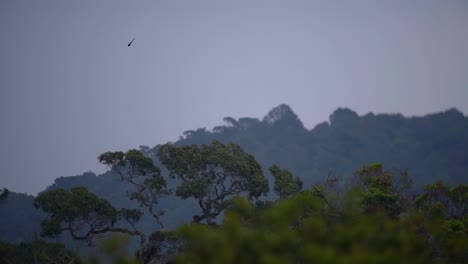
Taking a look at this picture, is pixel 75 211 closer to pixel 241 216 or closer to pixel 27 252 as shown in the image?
pixel 27 252

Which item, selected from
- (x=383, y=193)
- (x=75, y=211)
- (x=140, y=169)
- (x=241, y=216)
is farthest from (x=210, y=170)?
(x=241, y=216)

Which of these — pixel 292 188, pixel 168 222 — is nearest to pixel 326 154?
pixel 168 222

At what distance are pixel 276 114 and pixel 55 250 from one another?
285 feet

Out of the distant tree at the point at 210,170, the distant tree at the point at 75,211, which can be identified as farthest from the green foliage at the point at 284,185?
the distant tree at the point at 75,211

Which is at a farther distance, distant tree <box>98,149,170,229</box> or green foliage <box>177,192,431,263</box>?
distant tree <box>98,149,170,229</box>

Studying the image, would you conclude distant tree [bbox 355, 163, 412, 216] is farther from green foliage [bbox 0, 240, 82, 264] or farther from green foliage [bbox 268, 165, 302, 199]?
green foliage [bbox 0, 240, 82, 264]

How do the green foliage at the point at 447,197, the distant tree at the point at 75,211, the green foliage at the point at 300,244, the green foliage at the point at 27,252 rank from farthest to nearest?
the green foliage at the point at 447,197 < the green foliage at the point at 27,252 < the distant tree at the point at 75,211 < the green foliage at the point at 300,244

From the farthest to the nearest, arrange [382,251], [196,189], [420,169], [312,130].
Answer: [312,130]
[420,169]
[196,189]
[382,251]

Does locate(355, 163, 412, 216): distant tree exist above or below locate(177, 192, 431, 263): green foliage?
above

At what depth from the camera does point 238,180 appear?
26.2 m

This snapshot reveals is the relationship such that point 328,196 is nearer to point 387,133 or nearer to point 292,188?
point 292,188

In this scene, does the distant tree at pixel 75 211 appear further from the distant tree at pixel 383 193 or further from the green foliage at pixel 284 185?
the distant tree at pixel 383 193

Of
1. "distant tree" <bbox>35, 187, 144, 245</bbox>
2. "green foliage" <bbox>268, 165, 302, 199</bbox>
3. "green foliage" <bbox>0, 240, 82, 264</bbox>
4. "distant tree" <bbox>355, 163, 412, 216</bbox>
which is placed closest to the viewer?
"distant tree" <bbox>355, 163, 412, 216</bbox>

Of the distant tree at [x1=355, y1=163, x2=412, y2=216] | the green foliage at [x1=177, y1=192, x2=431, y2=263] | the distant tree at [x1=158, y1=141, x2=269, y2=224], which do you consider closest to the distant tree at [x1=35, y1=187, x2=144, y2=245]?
the distant tree at [x1=158, y1=141, x2=269, y2=224]
